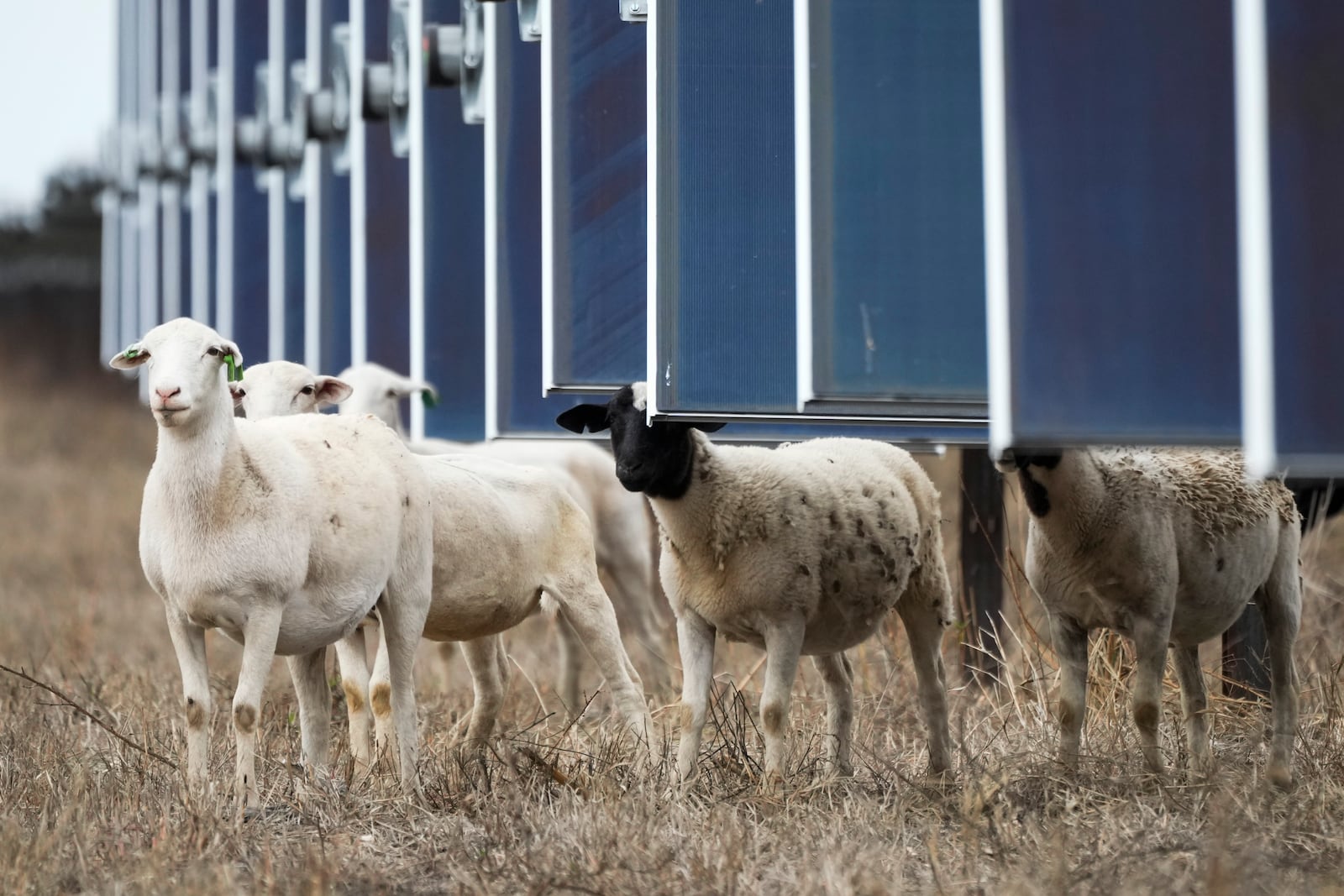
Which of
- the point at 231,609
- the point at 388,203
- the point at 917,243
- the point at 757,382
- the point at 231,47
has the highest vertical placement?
the point at 231,47

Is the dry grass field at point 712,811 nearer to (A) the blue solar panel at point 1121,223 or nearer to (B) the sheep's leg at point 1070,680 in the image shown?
(B) the sheep's leg at point 1070,680

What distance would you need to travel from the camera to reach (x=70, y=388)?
27797 mm

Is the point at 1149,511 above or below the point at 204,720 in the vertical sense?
above

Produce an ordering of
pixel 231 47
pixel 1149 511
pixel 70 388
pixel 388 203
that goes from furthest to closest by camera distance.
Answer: pixel 70 388, pixel 231 47, pixel 388 203, pixel 1149 511

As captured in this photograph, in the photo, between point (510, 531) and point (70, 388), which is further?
Answer: point (70, 388)

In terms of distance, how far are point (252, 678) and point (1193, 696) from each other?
3307mm

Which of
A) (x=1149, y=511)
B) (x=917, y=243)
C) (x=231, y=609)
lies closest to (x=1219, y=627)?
(x=1149, y=511)

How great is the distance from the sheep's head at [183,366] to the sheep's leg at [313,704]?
1166 mm

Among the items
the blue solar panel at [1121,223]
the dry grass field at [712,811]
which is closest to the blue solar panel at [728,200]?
the dry grass field at [712,811]

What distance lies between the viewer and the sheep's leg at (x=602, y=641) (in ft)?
23.5

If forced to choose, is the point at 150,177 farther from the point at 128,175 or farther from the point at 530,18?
the point at 530,18

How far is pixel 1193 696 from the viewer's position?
254 inches

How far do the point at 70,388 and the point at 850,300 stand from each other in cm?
2426

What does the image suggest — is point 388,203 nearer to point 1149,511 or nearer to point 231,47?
point 231,47
